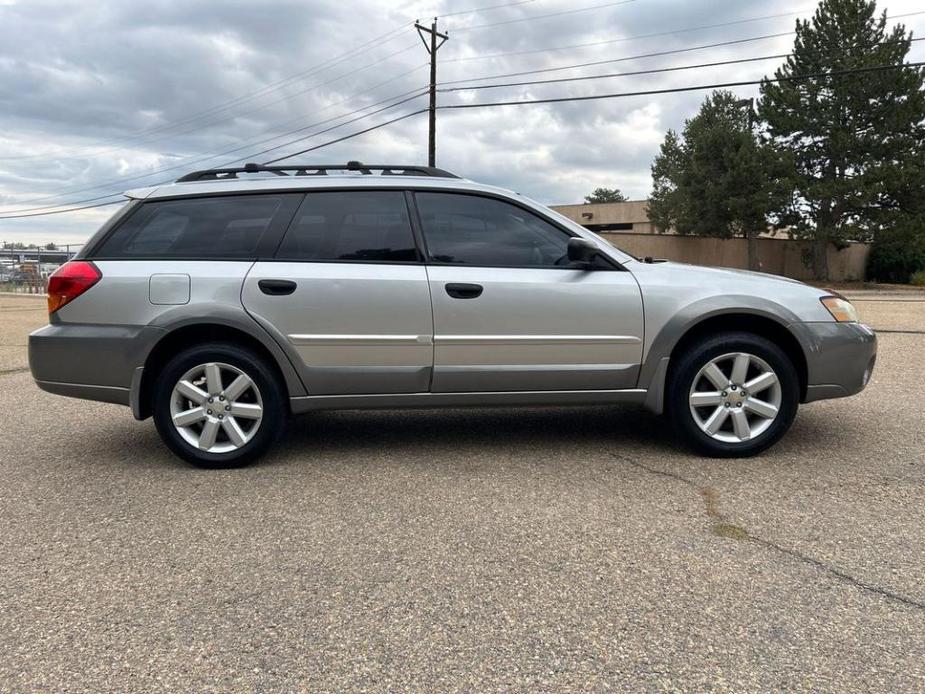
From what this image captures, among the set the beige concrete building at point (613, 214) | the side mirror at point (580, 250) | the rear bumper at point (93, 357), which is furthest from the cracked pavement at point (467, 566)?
the beige concrete building at point (613, 214)

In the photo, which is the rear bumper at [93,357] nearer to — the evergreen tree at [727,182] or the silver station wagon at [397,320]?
the silver station wagon at [397,320]

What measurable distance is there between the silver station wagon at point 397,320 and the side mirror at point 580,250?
0.01m

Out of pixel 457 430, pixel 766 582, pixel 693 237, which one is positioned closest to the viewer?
pixel 766 582

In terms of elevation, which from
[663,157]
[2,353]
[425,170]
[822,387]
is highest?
[663,157]

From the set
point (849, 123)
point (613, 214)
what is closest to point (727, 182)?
point (849, 123)

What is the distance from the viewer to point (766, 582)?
2.68 m

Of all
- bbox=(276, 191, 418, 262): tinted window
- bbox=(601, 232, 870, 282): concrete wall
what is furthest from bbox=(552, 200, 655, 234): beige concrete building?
bbox=(276, 191, 418, 262): tinted window

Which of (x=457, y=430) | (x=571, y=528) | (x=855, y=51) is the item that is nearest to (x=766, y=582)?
(x=571, y=528)

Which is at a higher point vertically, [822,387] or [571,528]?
[822,387]

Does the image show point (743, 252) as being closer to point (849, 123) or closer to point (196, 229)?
point (849, 123)

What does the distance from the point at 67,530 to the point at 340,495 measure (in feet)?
4.10

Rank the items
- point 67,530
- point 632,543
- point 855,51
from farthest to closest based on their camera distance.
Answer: point 855,51 → point 67,530 → point 632,543

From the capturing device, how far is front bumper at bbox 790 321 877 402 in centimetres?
423

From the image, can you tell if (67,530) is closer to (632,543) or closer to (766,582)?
(632,543)
